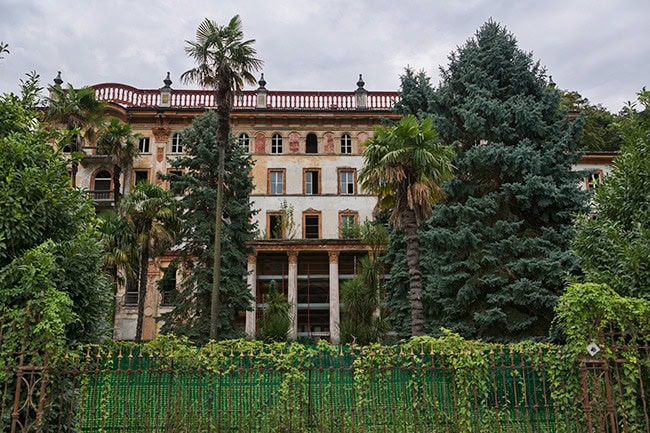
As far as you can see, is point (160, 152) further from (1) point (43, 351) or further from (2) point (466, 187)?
(1) point (43, 351)

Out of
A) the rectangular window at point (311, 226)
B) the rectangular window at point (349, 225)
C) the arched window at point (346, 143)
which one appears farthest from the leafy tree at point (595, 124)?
the rectangular window at point (311, 226)

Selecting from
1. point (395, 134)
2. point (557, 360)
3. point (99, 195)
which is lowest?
point (557, 360)

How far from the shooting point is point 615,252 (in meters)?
9.64

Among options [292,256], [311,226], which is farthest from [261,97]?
[292,256]

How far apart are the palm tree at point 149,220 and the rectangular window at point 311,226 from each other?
36.0ft

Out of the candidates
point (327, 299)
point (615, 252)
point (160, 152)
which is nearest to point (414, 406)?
point (615, 252)

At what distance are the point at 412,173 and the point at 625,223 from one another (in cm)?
680

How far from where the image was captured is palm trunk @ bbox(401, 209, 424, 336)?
1555cm

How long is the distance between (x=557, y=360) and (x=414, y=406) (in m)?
2.21

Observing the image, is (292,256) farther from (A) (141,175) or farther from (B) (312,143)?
(A) (141,175)

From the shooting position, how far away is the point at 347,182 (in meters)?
35.5

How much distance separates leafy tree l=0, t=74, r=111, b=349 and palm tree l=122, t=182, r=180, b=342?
1482 centimetres

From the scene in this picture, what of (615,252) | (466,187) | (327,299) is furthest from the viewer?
(327,299)

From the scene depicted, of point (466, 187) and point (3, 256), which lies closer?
point (3, 256)
